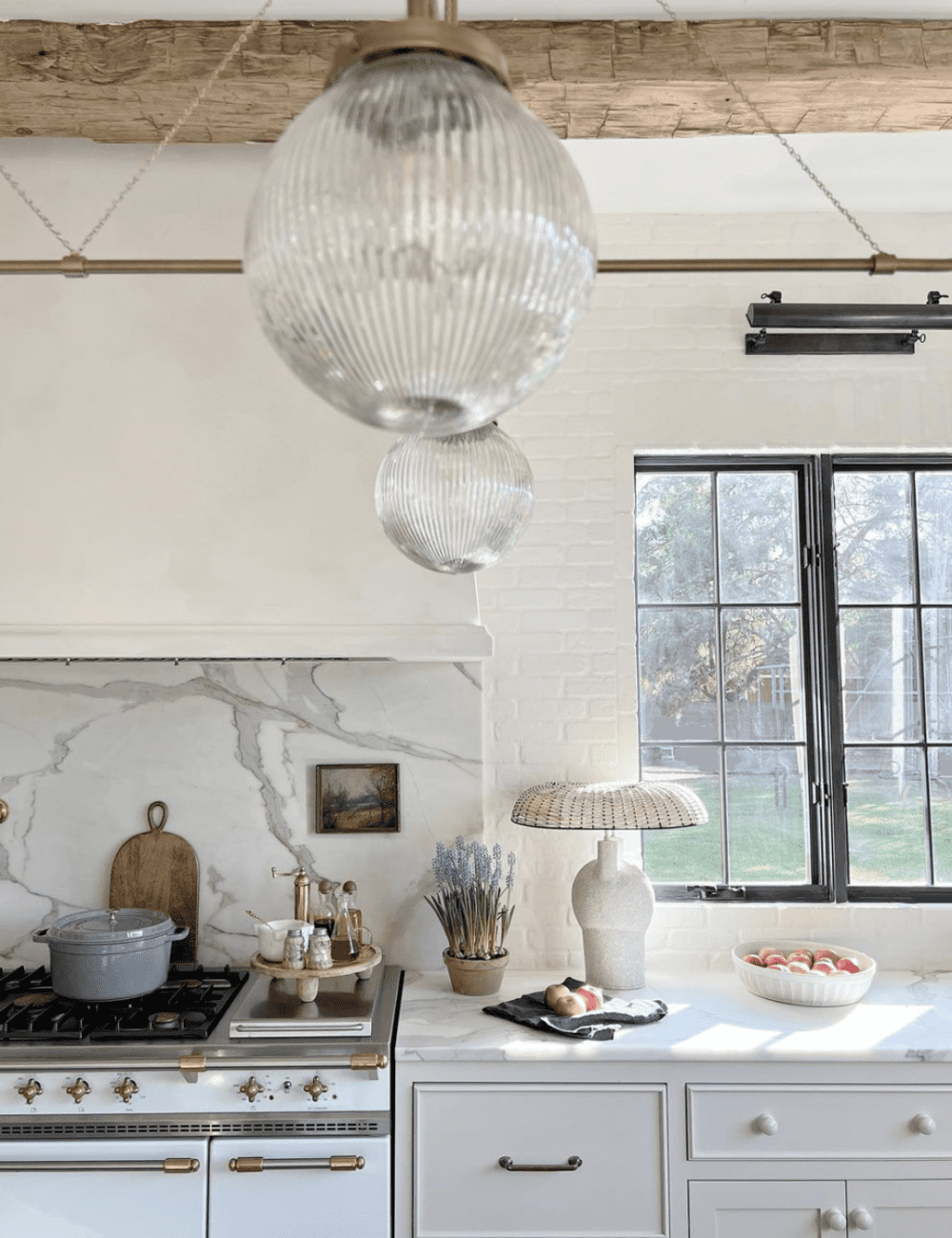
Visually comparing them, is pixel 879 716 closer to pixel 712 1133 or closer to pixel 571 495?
pixel 571 495

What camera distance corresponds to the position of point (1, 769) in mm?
2916

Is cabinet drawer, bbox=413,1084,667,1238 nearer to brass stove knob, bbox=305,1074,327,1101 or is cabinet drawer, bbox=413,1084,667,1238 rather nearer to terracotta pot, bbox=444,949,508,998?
brass stove knob, bbox=305,1074,327,1101

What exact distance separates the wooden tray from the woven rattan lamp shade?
1.75 feet

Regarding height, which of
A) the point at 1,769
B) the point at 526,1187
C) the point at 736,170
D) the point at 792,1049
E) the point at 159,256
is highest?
the point at 736,170

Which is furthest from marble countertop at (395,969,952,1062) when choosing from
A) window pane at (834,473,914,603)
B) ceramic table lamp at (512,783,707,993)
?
window pane at (834,473,914,603)

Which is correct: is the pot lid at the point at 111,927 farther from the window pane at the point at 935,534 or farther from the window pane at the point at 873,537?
the window pane at the point at 935,534

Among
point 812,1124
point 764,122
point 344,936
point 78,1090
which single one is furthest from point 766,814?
point 764,122

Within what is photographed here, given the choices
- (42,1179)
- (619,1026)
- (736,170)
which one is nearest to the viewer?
(42,1179)

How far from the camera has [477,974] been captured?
2598 mm

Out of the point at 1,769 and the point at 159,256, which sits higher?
the point at 159,256

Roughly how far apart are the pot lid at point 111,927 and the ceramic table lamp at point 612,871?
0.94 metres

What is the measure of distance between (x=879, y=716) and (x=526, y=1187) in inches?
66.5

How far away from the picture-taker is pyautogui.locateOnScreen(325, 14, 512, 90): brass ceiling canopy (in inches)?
25.2

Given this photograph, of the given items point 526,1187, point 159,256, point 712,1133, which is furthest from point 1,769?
point 712,1133
